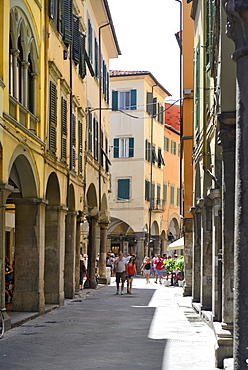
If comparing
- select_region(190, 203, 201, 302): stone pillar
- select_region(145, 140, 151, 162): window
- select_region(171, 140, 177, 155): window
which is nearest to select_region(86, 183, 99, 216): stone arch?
select_region(190, 203, 201, 302): stone pillar

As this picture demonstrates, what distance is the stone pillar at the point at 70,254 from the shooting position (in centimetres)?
2375

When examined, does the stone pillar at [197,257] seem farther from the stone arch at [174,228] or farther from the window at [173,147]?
the stone arch at [174,228]

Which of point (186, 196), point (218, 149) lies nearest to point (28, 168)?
point (218, 149)

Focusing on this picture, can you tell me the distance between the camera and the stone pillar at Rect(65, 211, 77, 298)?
935 inches

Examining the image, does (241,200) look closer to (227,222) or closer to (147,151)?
(227,222)

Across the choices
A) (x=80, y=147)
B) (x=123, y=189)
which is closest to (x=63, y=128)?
(x=80, y=147)

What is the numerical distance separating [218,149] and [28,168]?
16.5 ft

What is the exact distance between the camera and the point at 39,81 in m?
18.4

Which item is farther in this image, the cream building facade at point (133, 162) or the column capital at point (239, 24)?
the cream building facade at point (133, 162)

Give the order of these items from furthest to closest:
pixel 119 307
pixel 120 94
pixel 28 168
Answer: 1. pixel 120 94
2. pixel 119 307
3. pixel 28 168

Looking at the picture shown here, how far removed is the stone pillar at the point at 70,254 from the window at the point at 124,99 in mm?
30635

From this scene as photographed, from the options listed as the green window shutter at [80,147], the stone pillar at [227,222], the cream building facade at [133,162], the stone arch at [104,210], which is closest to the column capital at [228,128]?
the stone pillar at [227,222]

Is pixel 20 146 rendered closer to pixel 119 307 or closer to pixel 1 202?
pixel 1 202

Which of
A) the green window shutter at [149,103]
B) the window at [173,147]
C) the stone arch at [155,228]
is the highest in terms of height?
the green window shutter at [149,103]
